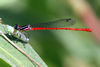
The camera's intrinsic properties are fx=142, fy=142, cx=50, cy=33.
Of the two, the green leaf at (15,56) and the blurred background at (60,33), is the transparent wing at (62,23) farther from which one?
the green leaf at (15,56)

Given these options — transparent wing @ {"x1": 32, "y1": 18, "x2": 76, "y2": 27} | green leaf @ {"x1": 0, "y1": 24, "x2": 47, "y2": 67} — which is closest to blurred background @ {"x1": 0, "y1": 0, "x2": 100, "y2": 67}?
transparent wing @ {"x1": 32, "y1": 18, "x2": 76, "y2": 27}

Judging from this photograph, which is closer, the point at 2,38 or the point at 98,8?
the point at 2,38

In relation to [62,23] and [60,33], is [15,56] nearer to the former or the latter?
[60,33]

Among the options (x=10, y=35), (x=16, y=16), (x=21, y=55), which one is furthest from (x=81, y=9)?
(x=21, y=55)

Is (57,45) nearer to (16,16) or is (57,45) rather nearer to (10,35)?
(16,16)

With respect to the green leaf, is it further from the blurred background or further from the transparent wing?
the transparent wing

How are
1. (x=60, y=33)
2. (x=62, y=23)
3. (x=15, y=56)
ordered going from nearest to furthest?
(x=15, y=56), (x=60, y=33), (x=62, y=23)

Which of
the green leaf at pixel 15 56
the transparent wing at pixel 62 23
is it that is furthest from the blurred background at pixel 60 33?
the green leaf at pixel 15 56

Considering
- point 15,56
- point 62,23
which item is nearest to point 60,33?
point 62,23
